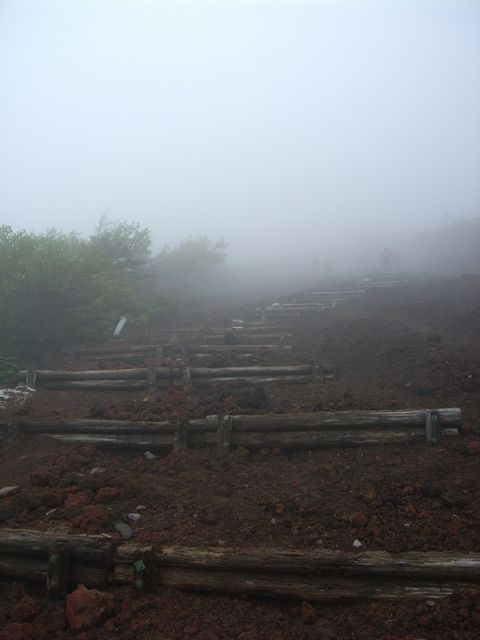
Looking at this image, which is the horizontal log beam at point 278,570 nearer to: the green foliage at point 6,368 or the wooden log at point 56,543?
the wooden log at point 56,543

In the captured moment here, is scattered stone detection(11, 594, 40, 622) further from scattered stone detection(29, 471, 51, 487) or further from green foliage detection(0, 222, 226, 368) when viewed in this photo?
green foliage detection(0, 222, 226, 368)

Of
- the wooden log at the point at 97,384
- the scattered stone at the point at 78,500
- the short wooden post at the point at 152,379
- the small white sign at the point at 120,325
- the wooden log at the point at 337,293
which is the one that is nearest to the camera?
the scattered stone at the point at 78,500

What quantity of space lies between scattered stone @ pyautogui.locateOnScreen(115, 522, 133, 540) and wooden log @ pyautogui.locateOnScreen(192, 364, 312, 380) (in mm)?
6266

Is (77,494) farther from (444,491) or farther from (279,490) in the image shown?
(444,491)

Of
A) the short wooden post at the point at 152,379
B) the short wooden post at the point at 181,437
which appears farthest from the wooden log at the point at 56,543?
the short wooden post at the point at 152,379

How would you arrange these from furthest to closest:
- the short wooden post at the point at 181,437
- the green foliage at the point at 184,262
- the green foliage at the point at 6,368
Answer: the green foliage at the point at 184,262, the green foliage at the point at 6,368, the short wooden post at the point at 181,437

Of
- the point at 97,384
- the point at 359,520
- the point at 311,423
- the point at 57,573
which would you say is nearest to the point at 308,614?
the point at 359,520

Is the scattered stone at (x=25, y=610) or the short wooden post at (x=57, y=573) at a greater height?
the short wooden post at (x=57, y=573)

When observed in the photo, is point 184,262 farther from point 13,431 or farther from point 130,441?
point 130,441

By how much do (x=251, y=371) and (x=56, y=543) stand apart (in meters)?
7.22

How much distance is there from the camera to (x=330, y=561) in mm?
3781

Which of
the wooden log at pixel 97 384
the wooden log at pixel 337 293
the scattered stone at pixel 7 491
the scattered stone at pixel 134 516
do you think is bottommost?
the scattered stone at pixel 134 516

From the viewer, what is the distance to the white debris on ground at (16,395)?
32.6 feet

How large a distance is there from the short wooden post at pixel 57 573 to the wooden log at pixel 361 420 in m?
3.47
